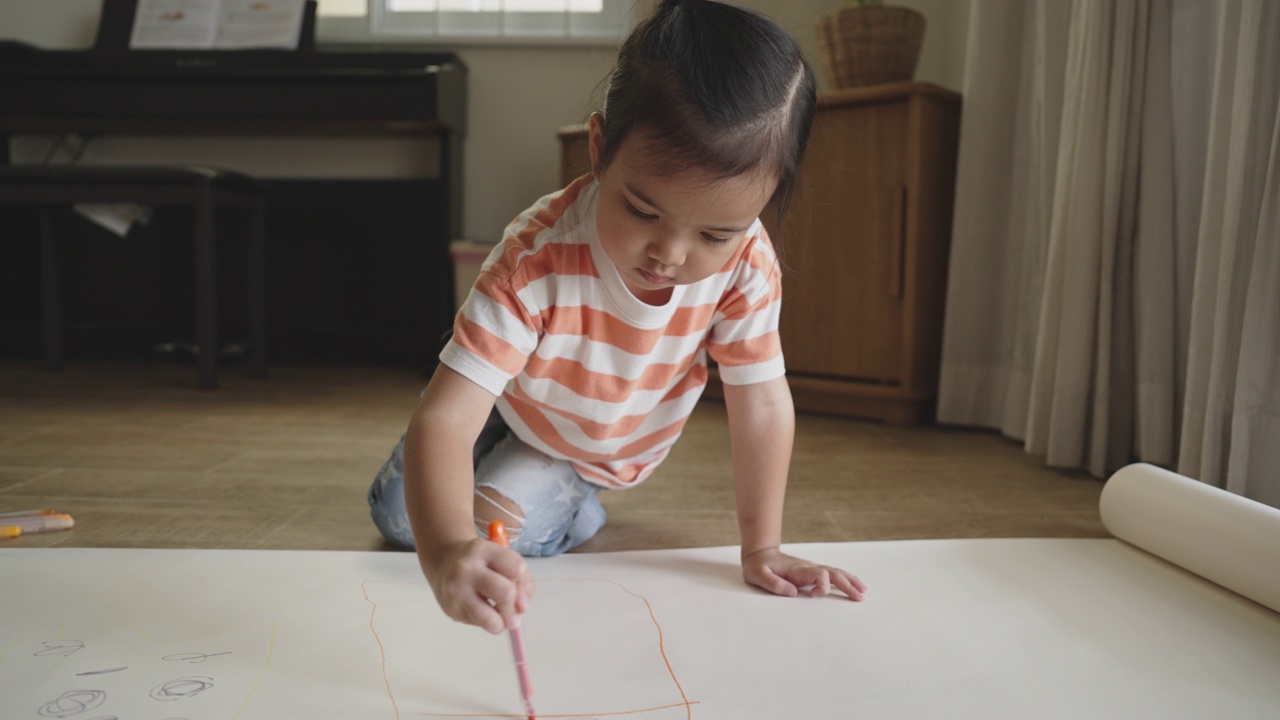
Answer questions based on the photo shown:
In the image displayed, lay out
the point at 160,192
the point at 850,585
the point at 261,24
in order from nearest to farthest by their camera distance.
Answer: the point at 850,585 < the point at 160,192 < the point at 261,24

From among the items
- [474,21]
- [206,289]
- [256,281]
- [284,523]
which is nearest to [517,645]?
[284,523]

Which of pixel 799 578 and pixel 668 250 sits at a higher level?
pixel 668 250

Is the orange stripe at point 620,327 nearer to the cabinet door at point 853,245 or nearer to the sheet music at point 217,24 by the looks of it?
the cabinet door at point 853,245

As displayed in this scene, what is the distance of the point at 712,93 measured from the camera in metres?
0.60

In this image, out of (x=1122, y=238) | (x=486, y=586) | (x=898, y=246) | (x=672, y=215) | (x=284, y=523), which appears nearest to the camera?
(x=486, y=586)

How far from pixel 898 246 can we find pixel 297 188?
162cm

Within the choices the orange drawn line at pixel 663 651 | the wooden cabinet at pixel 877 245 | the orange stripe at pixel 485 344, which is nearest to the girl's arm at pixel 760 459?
the orange drawn line at pixel 663 651

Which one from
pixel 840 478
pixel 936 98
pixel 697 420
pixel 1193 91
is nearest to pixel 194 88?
pixel 697 420

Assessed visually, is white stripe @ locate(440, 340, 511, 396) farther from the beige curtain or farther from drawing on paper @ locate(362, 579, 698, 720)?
the beige curtain

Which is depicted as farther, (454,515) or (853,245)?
(853,245)

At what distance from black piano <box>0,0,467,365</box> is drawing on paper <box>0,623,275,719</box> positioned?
1.77m

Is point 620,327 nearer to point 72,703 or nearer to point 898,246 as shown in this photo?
point 72,703

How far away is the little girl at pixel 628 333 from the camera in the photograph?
606 millimetres

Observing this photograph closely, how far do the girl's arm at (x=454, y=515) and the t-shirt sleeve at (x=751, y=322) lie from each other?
245 mm
